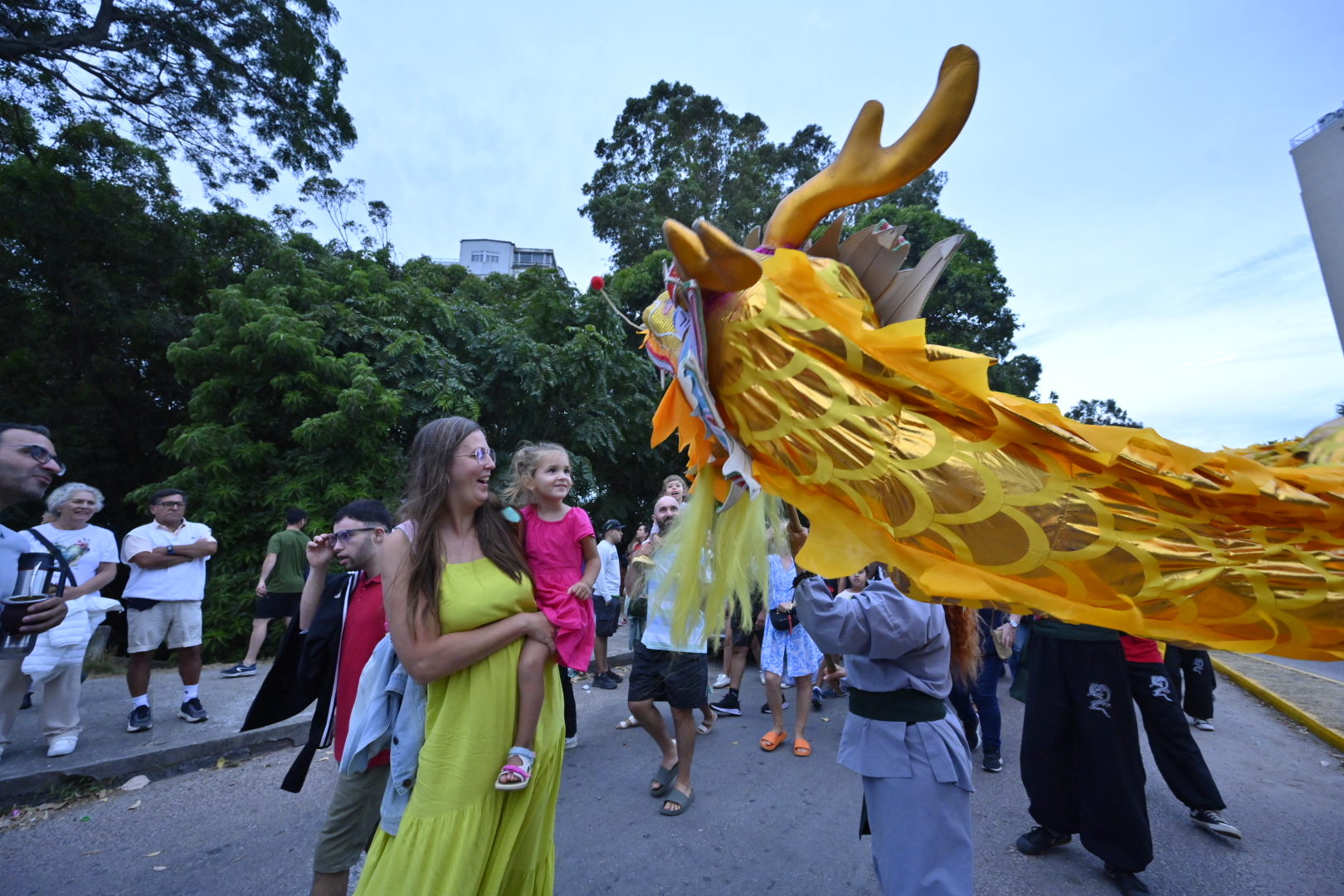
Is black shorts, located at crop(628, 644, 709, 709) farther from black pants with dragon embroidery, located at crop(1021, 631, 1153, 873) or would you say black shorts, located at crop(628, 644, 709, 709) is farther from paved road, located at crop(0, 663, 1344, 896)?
black pants with dragon embroidery, located at crop(1021, 631, 1153, 873)

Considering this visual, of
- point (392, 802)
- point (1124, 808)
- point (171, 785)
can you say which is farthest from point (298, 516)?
point (1124, 808)

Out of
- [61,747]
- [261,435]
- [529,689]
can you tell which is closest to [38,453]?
[529,689]

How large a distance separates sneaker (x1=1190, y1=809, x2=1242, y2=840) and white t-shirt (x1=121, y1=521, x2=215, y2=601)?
20.7 feet

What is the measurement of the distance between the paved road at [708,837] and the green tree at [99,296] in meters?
7.32

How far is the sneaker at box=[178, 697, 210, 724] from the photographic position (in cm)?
431

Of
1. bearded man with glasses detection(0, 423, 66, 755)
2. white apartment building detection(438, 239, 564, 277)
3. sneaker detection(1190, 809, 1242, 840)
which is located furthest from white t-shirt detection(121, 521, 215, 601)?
white apartment building detection(438, 239, 564, 277)

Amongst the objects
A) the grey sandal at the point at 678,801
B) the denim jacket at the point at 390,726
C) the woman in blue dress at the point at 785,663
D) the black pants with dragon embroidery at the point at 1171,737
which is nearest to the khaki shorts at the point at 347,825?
the denim jacket at the point at 390,726

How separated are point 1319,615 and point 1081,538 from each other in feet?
1.12

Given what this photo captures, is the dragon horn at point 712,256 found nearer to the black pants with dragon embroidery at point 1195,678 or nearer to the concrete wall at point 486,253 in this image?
the black pants with dragon embroidery at point 1195,678

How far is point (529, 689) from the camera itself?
185 cm

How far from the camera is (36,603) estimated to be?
1800 mm

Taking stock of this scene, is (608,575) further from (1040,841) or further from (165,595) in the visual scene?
(1040,841)

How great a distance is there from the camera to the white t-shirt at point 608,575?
19.5 ft

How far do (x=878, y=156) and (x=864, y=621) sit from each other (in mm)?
1415
